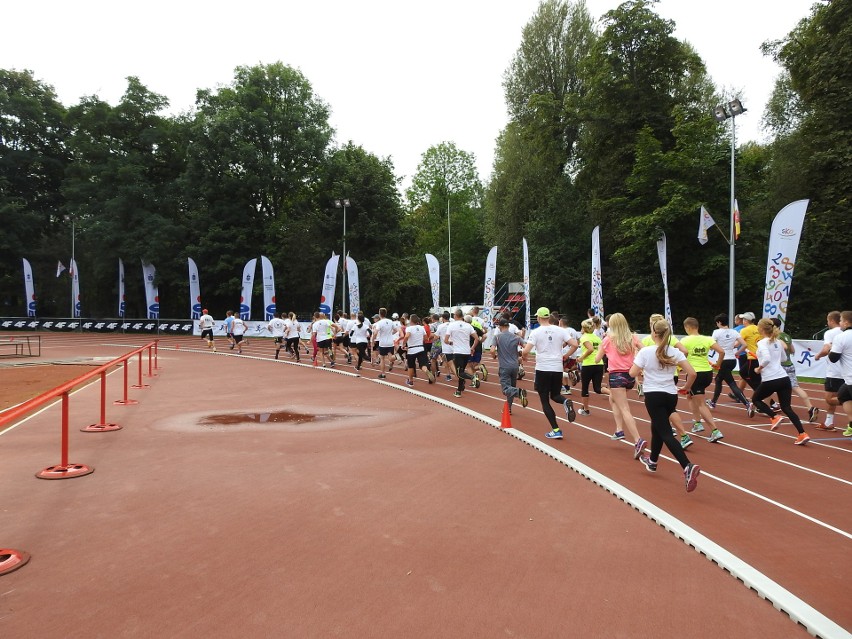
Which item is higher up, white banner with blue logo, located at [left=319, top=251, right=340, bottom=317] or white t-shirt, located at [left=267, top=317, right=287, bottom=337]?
white banner with blue logo, located at [left=319, top=251, right=340, bottom=317]

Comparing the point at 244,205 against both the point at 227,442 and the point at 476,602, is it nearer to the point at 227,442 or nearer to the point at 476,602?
the point at 227,442

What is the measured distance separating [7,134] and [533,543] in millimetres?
59708

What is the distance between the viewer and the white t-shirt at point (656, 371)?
22.4 feet

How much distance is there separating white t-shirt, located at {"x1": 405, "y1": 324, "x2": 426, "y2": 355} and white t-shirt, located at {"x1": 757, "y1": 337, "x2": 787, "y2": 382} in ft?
27.9

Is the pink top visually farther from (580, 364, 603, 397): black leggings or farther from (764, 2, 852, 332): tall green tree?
(764, 2, 852, 332): tall green tree

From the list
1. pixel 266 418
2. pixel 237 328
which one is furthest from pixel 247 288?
pixel 266 418

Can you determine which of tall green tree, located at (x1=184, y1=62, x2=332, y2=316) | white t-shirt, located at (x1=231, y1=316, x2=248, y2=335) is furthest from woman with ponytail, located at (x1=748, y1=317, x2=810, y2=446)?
tall green tree, located at (x1=184, y1=62, x2=332, y2=316)

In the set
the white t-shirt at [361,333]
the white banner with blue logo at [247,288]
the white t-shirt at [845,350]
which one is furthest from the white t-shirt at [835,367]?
the white banner with blue logo at [247,288]

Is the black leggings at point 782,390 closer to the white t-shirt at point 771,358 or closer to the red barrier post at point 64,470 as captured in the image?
the white t-shirt at point 771,358

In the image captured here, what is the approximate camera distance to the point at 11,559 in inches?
176

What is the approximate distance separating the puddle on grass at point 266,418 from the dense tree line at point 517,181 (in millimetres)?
24258

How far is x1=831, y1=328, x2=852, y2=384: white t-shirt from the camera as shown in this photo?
364 inches

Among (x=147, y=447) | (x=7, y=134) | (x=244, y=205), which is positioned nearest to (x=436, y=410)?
(x=147, y=447)

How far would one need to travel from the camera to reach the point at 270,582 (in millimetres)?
4156
